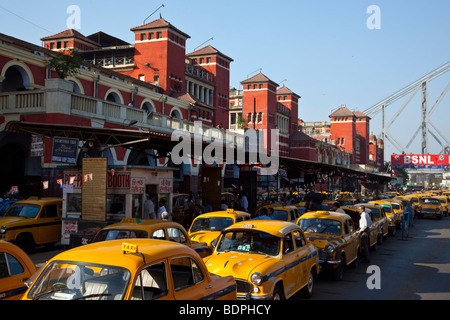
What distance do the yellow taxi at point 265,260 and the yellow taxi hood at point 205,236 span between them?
329cm

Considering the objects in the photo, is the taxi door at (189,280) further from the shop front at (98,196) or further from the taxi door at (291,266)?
the shop front at (98,196)

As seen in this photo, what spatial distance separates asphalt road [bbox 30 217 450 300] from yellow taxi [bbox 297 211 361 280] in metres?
0.45

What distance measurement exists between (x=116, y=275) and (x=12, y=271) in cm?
243

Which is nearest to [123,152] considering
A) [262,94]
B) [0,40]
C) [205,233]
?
[0,40]

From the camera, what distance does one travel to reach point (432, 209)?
33500 mm

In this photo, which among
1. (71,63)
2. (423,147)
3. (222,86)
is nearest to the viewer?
(71,63)

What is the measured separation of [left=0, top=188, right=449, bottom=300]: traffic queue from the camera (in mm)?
4773

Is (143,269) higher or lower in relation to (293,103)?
lower

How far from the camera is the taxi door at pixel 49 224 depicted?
14444mm

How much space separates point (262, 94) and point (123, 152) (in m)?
50.6

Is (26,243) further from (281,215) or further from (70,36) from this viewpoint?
(70,36)

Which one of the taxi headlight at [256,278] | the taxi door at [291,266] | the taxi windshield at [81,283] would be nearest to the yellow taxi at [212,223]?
the taxi door at [291,266]
